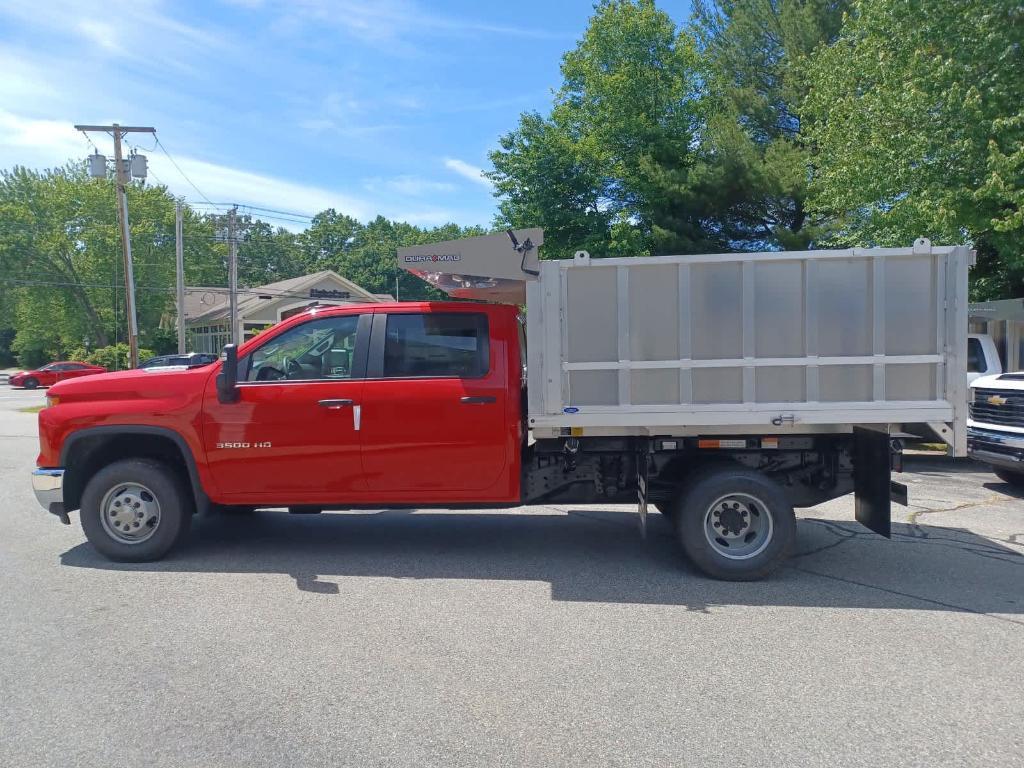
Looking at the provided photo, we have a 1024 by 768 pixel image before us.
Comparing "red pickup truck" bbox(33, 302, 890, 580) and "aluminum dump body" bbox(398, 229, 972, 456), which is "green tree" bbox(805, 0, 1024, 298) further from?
"red pickup truck" bbox(33, 302, 890, 580)

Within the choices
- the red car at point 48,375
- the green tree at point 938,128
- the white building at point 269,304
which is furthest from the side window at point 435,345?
the red car at point 48,375

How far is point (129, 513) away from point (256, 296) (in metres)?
50.2

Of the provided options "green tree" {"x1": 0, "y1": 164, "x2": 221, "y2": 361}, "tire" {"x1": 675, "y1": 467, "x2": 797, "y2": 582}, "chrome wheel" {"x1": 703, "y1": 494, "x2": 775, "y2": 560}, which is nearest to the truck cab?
"tire" {"x1": 675, "y1": 467, "x2": 797, "y2": 582}

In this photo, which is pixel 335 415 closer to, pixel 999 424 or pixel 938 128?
pixel 999 424

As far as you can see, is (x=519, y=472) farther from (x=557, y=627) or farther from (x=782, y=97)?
(x=782, y=97)

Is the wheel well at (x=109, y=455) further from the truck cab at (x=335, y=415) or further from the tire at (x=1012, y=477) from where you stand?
the tire at (x=1012, y=477)

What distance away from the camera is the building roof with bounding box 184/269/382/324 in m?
45.4

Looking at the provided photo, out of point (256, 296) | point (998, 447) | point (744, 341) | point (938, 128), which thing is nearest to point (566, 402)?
point (744, 341)

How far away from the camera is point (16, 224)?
48.5m

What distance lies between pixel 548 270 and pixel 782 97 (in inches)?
768

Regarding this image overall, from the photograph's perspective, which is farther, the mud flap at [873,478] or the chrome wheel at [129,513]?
the chrome wheel at [129,513]

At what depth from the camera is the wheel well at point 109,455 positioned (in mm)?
6254

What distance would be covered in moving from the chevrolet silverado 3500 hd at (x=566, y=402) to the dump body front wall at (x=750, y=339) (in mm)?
15

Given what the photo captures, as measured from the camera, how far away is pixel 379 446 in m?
6.01
